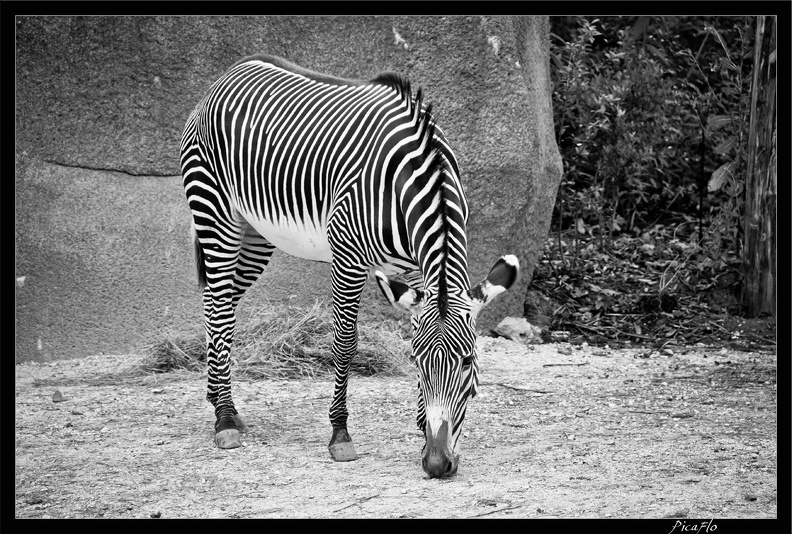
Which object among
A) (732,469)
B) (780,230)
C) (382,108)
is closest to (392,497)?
(732,469)

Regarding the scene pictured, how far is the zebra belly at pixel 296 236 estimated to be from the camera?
17.6 ft

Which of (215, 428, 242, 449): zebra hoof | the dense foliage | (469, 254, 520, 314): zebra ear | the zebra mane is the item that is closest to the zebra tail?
(215, 428, 242, 449): zebra hoof

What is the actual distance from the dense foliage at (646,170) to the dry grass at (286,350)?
223cm

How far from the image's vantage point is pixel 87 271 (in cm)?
761

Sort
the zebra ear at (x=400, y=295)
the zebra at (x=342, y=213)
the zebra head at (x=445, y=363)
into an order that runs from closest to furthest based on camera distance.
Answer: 1. the zebra head at (x=445, y=363)
2. the zebra at (x=342, y=213)
3. the zebra ear at (x=400, y=295)

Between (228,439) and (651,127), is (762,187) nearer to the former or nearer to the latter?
(651,127)

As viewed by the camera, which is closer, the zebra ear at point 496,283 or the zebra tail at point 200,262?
the zebra ear at point 496,283

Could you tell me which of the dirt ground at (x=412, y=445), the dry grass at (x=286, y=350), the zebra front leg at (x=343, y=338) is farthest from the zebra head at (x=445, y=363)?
the dry grass at (x=286, y=350)

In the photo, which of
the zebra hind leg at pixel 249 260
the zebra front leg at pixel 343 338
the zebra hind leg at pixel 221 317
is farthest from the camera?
the zebra hind leg at pixel 249 260

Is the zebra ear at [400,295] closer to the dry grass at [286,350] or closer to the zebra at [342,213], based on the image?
the zebra at [342,213]

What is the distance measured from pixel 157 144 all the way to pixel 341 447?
3.81 m

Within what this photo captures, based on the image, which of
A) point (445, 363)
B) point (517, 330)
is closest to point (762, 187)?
point (517, 330)
